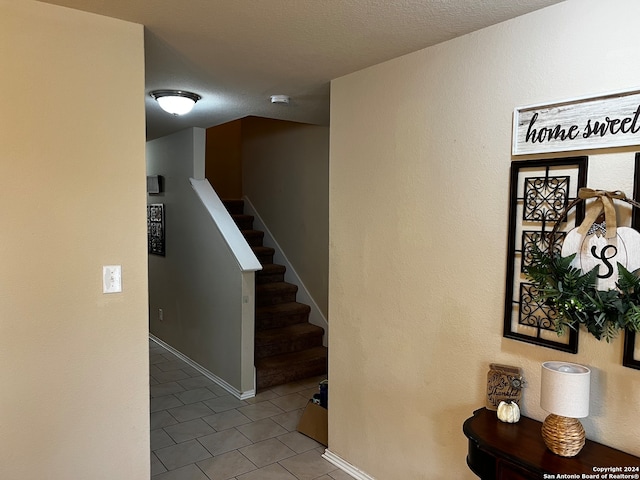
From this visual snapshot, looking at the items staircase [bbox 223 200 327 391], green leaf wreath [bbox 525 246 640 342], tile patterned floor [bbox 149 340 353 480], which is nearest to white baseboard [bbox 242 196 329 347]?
staircase [bbox 223 200 327 391]

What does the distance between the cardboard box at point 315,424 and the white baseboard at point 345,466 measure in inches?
5.7

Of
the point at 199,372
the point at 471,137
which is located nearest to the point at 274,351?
the point at 199,372

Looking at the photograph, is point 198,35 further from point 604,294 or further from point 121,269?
point 604,294

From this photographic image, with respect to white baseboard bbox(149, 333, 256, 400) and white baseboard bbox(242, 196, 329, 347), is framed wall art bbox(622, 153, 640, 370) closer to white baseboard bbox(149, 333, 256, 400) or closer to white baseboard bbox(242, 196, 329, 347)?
white baseboard bbox(149, 333, 256, 400)

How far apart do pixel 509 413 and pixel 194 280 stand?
11.0 ft

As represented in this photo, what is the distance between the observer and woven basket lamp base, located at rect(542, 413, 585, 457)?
5.02 feet

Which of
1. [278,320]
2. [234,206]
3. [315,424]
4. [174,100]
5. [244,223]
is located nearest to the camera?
[174,100]

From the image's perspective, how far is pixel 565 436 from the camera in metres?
1.53

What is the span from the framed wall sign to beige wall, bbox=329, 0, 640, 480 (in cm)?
4

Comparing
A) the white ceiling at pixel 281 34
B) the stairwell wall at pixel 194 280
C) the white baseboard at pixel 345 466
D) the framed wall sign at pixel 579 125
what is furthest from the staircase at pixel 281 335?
the framed wall sign at pixel 579 125

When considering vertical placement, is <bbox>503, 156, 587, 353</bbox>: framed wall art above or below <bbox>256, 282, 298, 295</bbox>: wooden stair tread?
above

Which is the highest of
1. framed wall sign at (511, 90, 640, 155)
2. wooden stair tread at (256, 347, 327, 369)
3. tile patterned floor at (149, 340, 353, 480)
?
framed wall sign at (511, 90, 640, 155)

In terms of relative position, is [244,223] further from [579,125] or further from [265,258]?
[579,125]

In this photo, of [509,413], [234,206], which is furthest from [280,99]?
[234,206]
